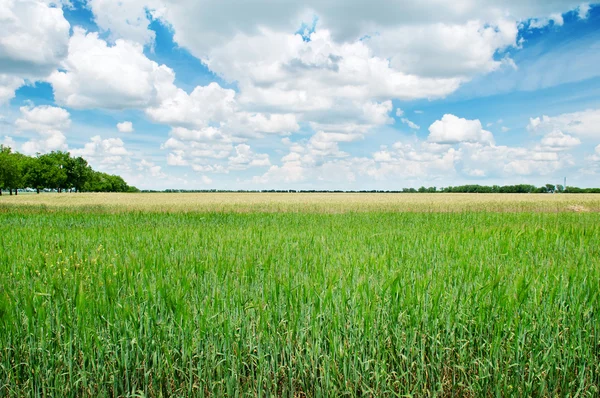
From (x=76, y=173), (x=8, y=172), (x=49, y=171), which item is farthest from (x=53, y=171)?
(x=8, y=172)

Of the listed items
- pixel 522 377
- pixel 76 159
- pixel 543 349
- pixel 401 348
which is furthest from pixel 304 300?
pixel 76 159

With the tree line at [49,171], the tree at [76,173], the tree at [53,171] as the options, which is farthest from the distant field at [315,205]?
the tree at [76,173]

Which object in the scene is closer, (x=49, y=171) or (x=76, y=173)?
(x=49, y=171)

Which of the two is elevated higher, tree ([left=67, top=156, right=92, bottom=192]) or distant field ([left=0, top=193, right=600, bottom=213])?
tree ([left=67, top=156, right=92, bottom=192])

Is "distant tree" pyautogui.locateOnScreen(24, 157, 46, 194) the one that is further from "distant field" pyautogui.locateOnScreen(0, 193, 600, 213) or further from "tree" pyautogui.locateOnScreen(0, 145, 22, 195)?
"distant field" pyautogui.locateOnScreen(0, 193, 600, 213)

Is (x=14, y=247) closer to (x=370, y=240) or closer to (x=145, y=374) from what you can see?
(x=145, y=374)

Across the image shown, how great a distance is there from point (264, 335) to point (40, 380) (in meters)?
2.02

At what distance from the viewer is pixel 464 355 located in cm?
315

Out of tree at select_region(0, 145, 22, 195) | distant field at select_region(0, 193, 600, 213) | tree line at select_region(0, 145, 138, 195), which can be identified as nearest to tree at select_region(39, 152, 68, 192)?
tree line at select_region(0, 145, 138, 195)

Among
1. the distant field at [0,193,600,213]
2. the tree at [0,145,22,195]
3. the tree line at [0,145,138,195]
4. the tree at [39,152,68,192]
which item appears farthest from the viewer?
the tree at [39,152,68,192]

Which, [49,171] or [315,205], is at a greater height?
[49,171]

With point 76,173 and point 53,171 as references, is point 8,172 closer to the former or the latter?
point 53,171

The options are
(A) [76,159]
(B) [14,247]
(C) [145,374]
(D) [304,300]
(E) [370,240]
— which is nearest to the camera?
(C) [145,374]

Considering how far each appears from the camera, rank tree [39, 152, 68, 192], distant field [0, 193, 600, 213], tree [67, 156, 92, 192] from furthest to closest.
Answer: tree [67, 156, 92, 192], tree [39, 152, 68, 192], distant field [0, 193, 600, 213]
